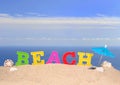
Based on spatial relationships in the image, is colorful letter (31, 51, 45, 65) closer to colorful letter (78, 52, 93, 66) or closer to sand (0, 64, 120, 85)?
sand (0, 64, 120, 85)

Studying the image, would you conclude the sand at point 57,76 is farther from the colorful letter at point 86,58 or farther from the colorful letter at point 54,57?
the colorful letter at point 54,57

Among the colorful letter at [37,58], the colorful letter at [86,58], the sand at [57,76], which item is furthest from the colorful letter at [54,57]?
the colorful letter at [86,58]

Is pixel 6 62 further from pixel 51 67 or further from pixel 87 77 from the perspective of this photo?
pixel 87 77

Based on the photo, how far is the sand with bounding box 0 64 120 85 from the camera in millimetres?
23516

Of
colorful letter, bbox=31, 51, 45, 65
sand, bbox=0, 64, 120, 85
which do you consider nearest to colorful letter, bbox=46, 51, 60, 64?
colorful letter, bbox=31, 51, 45, 65

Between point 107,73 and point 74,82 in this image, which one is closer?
point 74,82

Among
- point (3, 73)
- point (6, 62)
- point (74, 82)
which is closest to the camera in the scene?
point (74, 82)

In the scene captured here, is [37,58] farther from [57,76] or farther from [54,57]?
[57,76]

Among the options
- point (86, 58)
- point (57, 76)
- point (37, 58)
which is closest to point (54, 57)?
point (37, 58)

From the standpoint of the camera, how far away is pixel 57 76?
79.5ft

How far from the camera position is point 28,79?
23875 millimetres

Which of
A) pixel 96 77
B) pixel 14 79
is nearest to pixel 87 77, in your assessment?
pixel 96 77

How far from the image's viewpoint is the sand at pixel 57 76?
23.5 metres

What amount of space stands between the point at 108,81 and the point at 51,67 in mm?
3819
